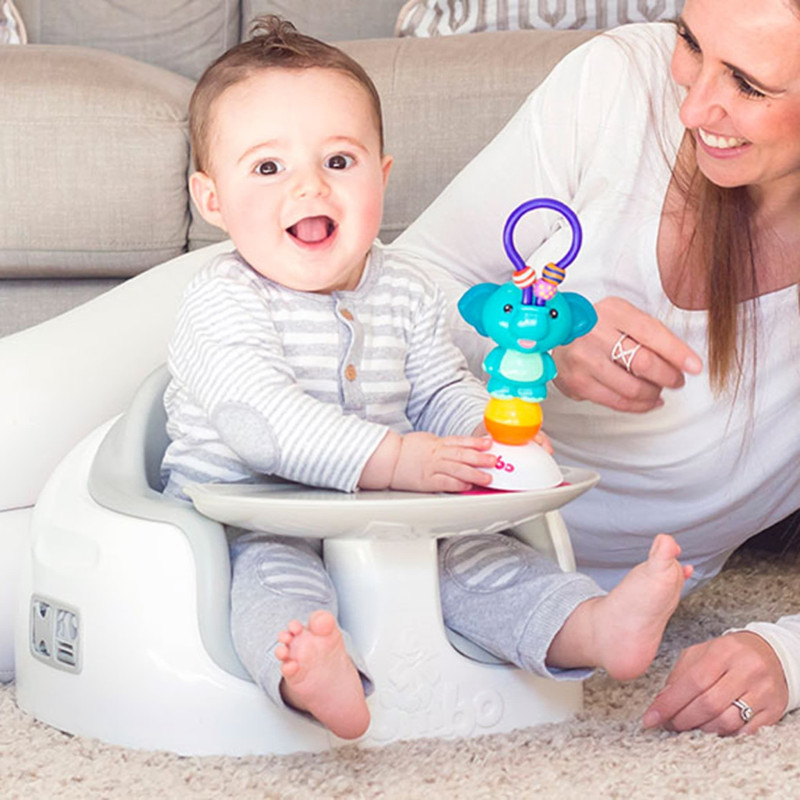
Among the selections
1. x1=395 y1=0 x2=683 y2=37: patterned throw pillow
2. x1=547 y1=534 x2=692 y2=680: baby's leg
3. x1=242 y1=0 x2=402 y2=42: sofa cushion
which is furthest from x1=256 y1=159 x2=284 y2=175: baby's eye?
x1=242 y1=0 x2=402 y2=42: sofa cushion

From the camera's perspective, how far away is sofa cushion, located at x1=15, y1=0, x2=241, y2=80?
2.49 metres

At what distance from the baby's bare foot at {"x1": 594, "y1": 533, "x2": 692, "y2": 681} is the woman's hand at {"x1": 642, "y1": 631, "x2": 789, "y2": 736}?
88 mm

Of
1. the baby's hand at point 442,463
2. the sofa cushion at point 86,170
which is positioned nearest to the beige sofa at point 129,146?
the sofa cushion at point 86,170

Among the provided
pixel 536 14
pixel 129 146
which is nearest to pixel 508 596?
pixel 129 146

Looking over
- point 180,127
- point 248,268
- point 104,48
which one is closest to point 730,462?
point 248,268

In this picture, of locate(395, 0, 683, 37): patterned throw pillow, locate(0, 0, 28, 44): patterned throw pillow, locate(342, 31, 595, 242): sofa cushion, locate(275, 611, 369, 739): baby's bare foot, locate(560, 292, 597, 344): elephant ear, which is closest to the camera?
locate(275, 611, 369, 739): baby's bare foot

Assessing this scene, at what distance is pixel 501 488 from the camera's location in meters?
0.97

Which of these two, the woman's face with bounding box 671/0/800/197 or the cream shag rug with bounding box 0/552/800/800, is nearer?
the cream shag rug with bounding box 0/552/800/800

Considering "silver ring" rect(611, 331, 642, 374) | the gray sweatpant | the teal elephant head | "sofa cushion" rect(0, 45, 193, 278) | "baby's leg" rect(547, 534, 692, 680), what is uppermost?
the teal elephant head

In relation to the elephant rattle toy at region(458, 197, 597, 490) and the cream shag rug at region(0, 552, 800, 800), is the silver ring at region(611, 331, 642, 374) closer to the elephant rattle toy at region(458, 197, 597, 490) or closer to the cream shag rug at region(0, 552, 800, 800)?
the elephant rattle toy at region(458, 197, 597, 490)

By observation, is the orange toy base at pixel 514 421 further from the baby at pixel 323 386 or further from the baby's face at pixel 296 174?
the baby's face at pixel 296 174

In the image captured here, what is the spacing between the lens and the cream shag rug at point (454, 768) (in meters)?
0.91

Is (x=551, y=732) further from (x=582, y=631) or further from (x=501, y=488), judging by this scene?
(x=501, y=488)

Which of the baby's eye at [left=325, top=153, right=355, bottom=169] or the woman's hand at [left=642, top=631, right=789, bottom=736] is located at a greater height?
the baby's eye at [left=325, top=153, right=355, bottom=169]
